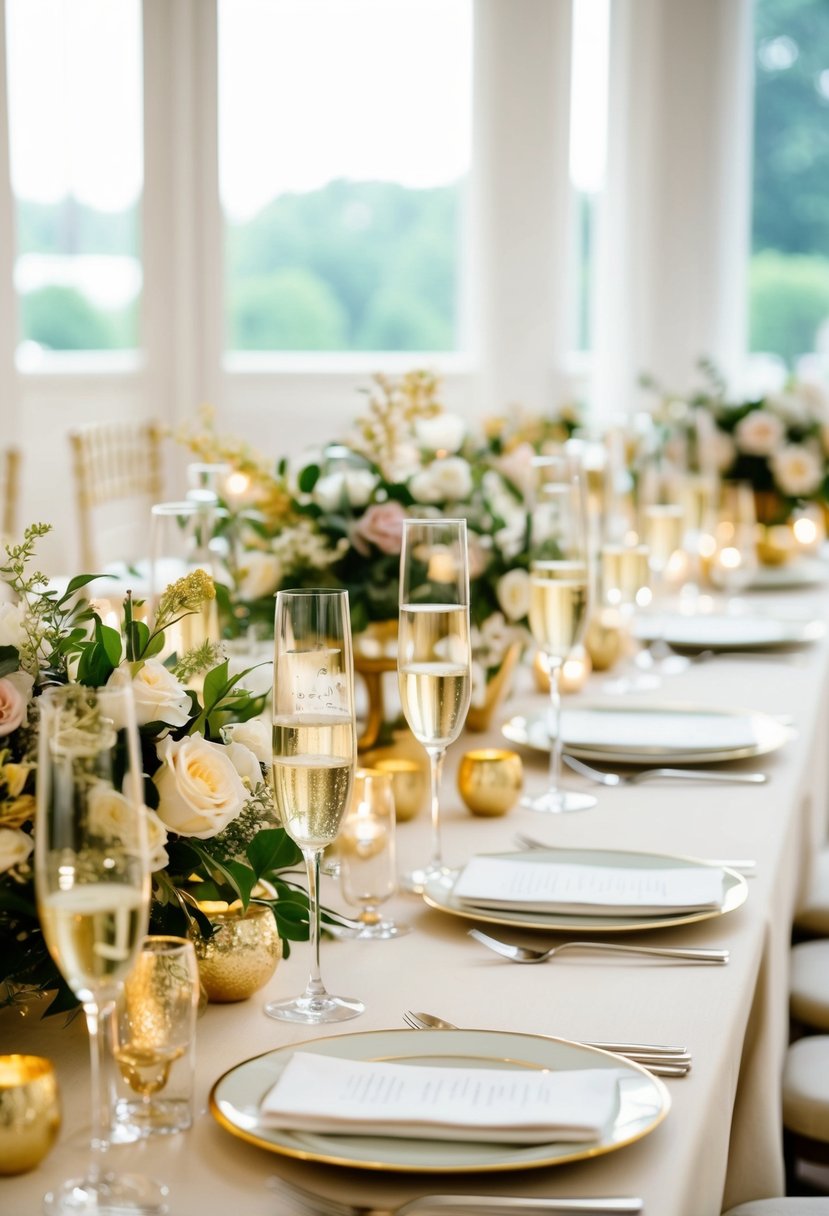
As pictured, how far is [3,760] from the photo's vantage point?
90 cm

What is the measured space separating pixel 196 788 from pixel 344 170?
235 inches

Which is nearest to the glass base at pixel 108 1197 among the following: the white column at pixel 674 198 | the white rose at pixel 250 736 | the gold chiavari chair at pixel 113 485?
the white rose at pixel 250 736

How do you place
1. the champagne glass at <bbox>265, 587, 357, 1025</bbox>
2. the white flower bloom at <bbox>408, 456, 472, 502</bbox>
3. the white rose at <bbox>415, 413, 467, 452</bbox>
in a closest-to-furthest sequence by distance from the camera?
the champagne glass at <bbox>265, 587, 357, 1025</bbox> < the white flower bloom at <bbox>408, 456, 472, 502</bbox> < the white rose at <bbox>415, 413, 467, 452</bbox>

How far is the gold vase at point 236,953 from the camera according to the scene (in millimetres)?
1041

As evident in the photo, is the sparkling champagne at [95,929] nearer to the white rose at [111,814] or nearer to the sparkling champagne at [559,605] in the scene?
the white rose at [111,814]

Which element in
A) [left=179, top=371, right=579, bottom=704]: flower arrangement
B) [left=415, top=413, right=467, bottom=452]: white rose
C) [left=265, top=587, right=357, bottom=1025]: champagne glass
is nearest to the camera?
[left=265, top=587, right=357, bottom=1025]: champagne glass

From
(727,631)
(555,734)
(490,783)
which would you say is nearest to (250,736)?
(490,783)

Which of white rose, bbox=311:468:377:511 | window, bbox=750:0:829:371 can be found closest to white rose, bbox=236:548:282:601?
white rose, bbox=311:468:377:511

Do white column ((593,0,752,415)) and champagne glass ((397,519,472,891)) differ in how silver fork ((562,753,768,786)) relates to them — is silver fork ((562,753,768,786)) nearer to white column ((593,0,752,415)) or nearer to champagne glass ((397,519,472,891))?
champagne glass ((397,519,472,891))

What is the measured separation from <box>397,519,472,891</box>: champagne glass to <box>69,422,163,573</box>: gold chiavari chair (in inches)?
108

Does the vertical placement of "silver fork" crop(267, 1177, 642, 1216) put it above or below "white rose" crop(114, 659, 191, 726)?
below

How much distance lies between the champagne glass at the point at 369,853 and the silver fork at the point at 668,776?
19.0 inches

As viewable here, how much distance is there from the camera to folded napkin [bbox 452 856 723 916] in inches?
48.1

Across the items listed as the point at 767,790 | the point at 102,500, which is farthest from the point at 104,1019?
the point at 102,500
